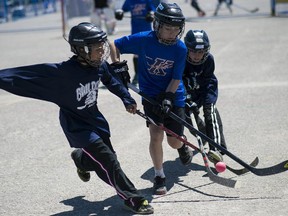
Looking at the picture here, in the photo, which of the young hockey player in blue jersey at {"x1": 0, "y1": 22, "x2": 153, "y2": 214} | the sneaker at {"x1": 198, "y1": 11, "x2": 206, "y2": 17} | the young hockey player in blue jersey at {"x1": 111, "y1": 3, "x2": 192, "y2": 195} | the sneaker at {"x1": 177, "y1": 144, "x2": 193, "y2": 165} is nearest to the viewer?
the young hockey player in blue jersey at {"x1": 0, "y1": 22, "x2": 153, "y2": 214}

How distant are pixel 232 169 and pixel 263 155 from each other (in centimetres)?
69

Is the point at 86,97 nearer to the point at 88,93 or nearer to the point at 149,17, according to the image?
the point at 88,93

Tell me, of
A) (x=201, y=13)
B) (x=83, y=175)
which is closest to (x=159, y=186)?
(x=83, y=175)

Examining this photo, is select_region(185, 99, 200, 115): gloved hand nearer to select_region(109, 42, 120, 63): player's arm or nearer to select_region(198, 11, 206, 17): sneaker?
select_region(109, 42, 120, 63): player's arm

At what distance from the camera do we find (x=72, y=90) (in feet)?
14.4

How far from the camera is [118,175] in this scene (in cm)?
444

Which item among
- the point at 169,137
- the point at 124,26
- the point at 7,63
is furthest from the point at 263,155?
the point at 124,26

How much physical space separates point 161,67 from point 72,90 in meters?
1.01

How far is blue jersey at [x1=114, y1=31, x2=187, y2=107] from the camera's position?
5.02 metres

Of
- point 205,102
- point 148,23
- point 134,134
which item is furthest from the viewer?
point 148,23

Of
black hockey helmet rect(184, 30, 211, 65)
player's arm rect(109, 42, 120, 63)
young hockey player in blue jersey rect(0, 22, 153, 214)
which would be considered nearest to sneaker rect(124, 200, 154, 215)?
young hockey player in blue jersey rect(0, 22, 153, 214)

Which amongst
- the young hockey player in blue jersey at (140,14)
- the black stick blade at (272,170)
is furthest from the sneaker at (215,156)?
the young hockey player in blue jersey at (140,14)

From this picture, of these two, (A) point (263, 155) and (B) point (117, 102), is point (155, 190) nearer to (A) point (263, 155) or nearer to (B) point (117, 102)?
(A) point (263, 155)

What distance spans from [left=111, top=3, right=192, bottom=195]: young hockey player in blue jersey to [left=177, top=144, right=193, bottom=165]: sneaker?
25 centimetres
